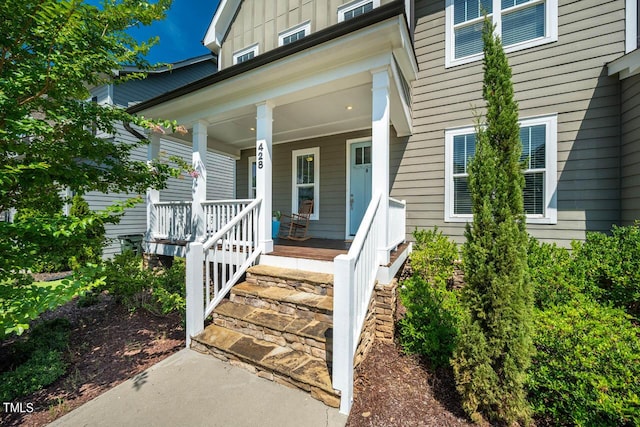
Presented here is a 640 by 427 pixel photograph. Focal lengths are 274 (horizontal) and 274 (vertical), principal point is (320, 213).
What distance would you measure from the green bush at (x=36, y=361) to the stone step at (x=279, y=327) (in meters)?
1.52

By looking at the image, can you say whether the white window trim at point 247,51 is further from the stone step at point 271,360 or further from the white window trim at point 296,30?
the stone step at point 271,360

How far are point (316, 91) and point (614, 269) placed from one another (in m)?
4.29

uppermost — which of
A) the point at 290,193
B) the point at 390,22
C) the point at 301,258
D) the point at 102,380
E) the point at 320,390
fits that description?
the point at 390,22

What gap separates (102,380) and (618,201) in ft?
22.4

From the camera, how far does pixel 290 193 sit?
23.3 feet

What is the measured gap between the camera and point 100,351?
10.3 feet

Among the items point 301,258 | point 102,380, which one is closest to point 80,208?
point 102,380

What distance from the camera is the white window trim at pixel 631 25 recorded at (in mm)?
3918

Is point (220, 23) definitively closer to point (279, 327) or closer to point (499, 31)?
point (499, 31)

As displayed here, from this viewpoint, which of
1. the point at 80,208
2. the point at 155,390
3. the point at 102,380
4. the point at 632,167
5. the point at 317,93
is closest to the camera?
the point at 155,390

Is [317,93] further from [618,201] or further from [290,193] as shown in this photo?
[618,201]

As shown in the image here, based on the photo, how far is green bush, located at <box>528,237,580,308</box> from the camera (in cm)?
314

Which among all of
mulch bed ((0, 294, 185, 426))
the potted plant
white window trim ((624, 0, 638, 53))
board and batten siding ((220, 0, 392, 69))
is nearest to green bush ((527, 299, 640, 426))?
mulch bed ((0, 294, 185, 426))

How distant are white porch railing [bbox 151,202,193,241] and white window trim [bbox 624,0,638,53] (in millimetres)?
7407
